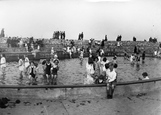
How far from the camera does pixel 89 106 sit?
788 cm

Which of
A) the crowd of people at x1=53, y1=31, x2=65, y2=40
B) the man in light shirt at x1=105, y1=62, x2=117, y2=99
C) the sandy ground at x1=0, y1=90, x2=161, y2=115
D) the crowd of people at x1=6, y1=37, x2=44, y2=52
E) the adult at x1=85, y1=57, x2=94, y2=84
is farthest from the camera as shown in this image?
the crowd of people at x1=53, y1=31, x2=65, y2=40

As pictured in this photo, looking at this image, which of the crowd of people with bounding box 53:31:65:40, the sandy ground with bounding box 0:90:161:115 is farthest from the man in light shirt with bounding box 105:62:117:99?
the crowd of people with bounding box 53:31:65:40

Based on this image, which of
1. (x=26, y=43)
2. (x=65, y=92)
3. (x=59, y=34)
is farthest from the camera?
(x=59, y=34)

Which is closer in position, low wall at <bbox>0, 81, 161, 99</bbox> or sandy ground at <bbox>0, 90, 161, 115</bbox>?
sandy ground at <bbox>0, 90, 161, 115</bbox>

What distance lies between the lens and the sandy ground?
7.26 meters

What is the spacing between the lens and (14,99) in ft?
27.3

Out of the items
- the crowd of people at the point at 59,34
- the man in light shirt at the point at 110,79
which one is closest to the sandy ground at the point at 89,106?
the man in light shirt at the point at 110,79

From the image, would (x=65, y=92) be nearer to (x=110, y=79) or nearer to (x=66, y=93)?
(x=66, y=93)

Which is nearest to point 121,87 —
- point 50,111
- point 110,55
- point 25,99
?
point 50,111

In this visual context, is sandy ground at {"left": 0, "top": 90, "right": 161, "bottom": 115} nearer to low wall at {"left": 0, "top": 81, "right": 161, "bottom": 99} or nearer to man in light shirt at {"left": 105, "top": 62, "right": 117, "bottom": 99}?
low wall at {"left": 0, "top": 81, "right": 161, "bottom": 99}

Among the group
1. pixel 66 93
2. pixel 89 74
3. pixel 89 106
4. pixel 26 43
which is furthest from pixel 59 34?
pixel 89 106

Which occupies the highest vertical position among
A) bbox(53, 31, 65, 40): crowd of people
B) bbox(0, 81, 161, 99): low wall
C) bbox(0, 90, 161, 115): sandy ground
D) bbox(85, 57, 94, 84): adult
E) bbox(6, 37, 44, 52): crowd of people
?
bbox(53, 31, 65, 40): crowd of people

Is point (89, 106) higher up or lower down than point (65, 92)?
lower down

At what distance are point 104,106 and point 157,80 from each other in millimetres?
3893
